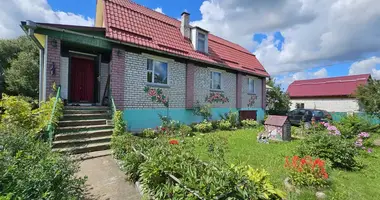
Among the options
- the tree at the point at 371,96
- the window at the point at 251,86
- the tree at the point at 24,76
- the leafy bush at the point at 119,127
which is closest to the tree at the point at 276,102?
the window at the point at 251,86

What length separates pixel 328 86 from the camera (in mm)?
27016

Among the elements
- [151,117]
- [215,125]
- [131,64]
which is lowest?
[215,125]

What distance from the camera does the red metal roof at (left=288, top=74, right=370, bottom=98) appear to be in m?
24.5

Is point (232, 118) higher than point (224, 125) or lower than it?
higher

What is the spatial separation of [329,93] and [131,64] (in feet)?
87.3

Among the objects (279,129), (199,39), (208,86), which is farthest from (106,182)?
(199,39)

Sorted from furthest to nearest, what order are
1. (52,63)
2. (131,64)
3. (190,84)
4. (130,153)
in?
(190,84)
(131,64)
(52,63)
(130,153)

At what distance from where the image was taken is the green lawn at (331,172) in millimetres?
3766

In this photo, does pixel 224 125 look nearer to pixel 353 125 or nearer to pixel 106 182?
pixel 353 125

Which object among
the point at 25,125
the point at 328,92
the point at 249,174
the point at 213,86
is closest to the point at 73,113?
the point at 25,125

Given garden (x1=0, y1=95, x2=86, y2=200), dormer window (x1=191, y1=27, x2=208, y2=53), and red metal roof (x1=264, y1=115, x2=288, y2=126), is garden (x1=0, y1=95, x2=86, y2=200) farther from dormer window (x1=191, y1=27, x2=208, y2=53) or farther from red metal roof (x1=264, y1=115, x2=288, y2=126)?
dormer window (x1=191, y1=27, x2=208, y2=53)

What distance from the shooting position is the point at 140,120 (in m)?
9.19

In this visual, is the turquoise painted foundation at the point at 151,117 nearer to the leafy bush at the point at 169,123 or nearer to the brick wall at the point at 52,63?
the leafy bush at the point at 169,123

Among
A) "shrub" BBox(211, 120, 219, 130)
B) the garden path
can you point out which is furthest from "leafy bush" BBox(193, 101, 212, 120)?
the garden path
